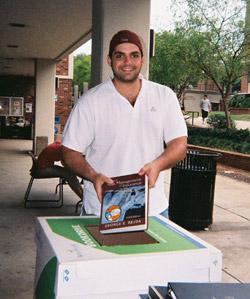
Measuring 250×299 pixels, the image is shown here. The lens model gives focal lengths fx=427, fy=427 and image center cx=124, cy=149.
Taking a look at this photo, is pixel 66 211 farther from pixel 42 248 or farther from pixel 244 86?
pixel 244 86

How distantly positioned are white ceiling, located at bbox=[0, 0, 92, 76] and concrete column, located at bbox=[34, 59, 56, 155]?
84 centimetres

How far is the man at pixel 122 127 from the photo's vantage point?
2.47 metres

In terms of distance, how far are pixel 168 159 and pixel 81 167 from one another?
48 cm

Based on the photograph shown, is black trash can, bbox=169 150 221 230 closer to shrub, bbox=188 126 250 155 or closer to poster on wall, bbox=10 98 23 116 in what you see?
shrub, bbox=188 126 250 155

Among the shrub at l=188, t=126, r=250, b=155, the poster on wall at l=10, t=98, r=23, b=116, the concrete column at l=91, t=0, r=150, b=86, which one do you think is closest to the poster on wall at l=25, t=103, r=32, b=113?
the poster on wall at l=10, t=98, r=23, b=116

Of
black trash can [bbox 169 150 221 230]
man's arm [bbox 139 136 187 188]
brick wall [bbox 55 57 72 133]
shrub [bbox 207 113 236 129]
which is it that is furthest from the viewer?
brick wall [bbox 55 57 72 133]

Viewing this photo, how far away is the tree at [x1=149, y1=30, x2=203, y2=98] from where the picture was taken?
64.5 feet

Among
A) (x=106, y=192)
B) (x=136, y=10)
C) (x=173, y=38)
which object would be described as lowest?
(x=106, y=192)

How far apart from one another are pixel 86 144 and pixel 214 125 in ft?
66.9

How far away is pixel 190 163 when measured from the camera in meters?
6.47

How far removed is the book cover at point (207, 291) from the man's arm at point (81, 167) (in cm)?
83

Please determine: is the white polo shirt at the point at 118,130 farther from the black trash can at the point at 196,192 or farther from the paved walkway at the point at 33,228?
the black trash can at the point at 196,192

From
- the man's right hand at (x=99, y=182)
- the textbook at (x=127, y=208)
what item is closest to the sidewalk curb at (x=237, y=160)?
the man's right hand at (x=99, y=182)

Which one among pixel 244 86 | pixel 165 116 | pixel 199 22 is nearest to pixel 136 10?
pixel 165 116
